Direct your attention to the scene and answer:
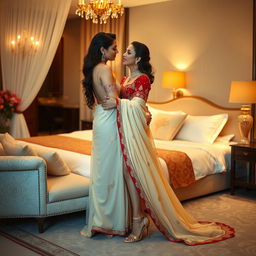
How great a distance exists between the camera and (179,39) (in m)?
6.25

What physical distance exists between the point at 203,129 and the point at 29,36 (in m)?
2.38

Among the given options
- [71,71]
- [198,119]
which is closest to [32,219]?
[198,119]

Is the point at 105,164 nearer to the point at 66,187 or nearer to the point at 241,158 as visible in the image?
the point at 66,187

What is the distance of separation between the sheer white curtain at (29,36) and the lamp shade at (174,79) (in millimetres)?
1664

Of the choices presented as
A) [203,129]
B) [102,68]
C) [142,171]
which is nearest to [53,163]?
[142,171]

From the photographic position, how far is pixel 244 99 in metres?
4.96

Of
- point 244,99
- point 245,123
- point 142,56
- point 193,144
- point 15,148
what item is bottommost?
point 193,144

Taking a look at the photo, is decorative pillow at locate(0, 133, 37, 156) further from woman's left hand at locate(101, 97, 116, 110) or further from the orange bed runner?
the orange bed runner

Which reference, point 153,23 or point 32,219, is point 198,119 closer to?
point 153,23

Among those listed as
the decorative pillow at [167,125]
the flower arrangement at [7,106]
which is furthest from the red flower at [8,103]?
the decorative pillow at [167,125]

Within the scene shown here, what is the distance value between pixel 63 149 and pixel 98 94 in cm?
134

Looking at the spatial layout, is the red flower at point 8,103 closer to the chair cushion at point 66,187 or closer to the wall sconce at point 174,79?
the wall sconce at point 174,79

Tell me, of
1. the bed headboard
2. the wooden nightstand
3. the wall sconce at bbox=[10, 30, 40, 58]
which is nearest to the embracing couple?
the wooden nightstand

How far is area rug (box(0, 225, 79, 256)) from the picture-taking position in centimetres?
322
